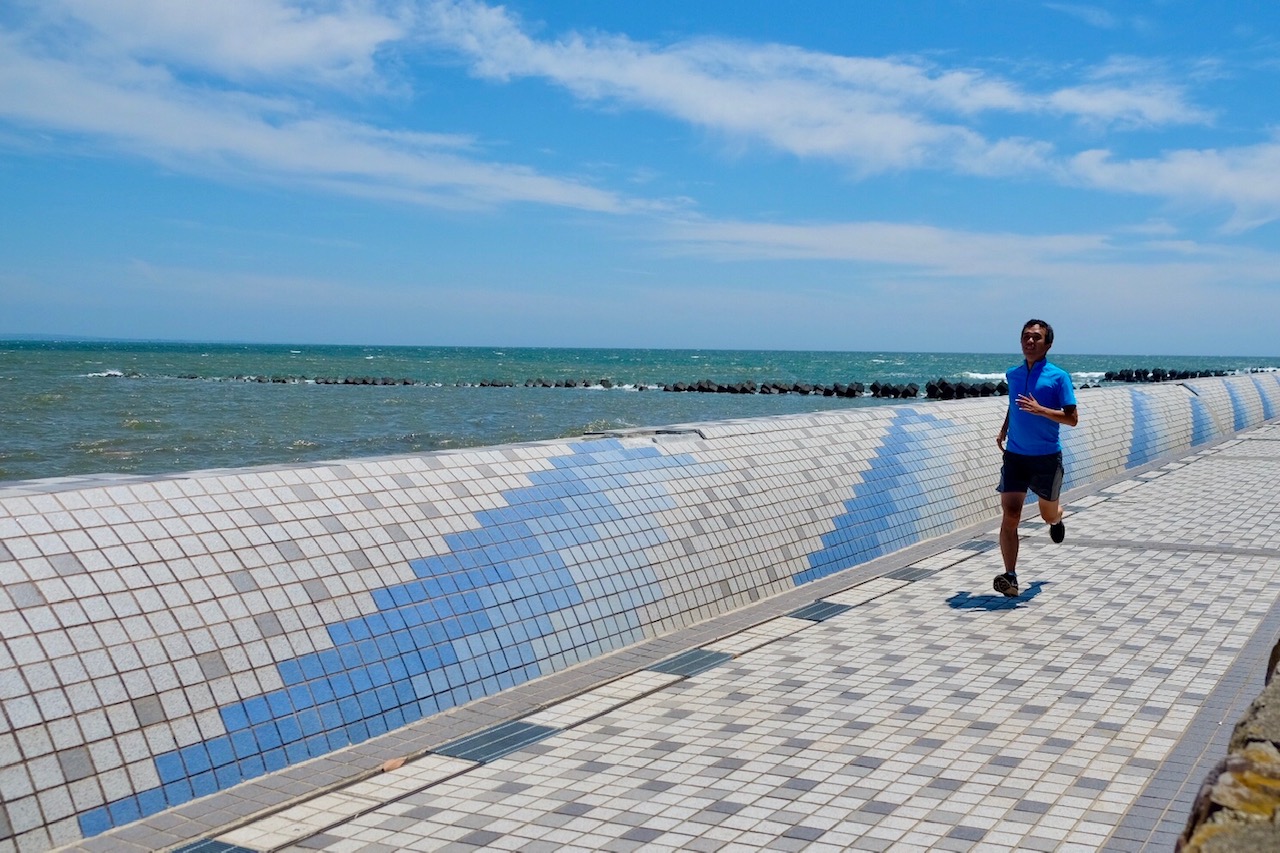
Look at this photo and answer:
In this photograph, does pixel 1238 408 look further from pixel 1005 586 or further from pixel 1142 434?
pixel 1005 586

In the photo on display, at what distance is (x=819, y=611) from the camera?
23.4ft

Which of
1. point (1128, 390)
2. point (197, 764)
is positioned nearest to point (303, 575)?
point (197, 764)

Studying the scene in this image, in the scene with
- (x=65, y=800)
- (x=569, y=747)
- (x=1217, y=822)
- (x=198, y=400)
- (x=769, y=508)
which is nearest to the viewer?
(x=1217, y=822)

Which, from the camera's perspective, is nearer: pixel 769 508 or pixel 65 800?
pixel 65 800

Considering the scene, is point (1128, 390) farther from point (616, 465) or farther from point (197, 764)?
point (197, 764)

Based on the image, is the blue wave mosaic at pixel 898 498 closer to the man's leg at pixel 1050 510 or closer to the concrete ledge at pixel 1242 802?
the man's leg at pixel 1050 510

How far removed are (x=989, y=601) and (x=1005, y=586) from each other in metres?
0.14

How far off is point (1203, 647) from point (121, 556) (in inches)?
214

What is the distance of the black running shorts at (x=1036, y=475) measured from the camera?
755 centimetres

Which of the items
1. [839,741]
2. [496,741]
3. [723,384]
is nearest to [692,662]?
[839,741]

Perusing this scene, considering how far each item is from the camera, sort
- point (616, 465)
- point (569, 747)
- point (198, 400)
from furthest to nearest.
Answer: point (198, 400)
point (616, 465)
point (569, 747)

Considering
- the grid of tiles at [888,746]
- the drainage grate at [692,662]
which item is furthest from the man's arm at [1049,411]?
the drainage grate at [692,662]

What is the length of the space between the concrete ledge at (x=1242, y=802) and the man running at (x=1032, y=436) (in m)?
5.36

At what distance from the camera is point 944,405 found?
40.1ft
